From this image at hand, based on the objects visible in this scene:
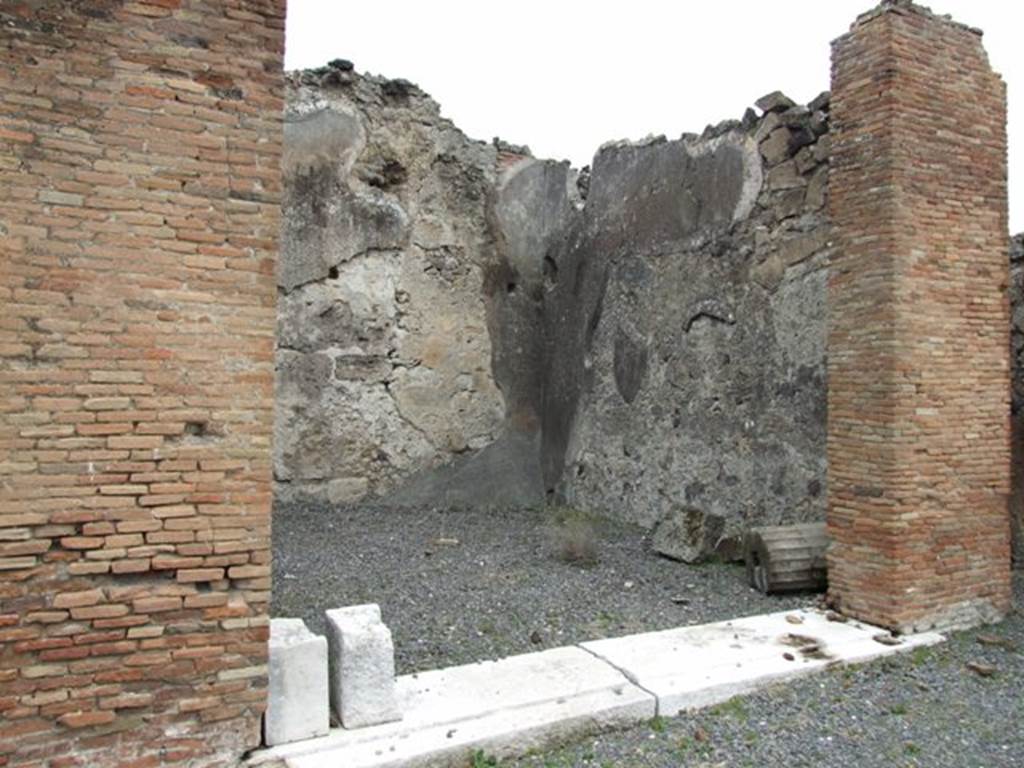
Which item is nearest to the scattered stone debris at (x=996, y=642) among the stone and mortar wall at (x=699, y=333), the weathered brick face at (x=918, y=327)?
the weathered brick face at (x=918, y=327)

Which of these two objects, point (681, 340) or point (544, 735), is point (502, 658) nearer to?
point (544, 735)

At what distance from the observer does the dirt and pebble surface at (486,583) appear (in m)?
4.27

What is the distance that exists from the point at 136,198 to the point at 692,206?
516 cm

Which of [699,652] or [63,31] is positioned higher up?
[63,31]

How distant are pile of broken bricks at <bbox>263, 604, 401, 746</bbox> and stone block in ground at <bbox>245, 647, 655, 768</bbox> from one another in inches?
2.3

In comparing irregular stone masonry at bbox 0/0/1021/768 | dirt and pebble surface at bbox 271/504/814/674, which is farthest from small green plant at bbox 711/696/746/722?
irregular stone masonry at bbox 0/0/1021/768

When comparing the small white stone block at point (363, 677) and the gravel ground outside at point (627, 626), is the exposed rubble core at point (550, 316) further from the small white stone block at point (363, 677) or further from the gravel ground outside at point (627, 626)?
the small white stone block at point (363, 677)

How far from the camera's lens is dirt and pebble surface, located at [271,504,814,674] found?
168 inches

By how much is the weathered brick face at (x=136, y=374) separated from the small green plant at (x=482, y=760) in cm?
80

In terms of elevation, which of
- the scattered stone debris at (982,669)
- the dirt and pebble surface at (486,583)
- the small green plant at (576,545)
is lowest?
the scattered stone debris at (982,669)

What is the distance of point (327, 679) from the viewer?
3.05m

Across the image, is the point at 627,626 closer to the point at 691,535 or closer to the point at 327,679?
the point at 691,535

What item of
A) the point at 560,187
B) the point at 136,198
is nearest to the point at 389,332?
the point at 560,187

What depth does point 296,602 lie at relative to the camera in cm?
473
